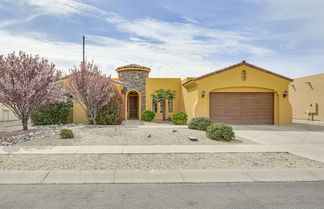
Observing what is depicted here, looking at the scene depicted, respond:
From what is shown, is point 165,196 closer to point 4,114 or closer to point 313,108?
point 4,114

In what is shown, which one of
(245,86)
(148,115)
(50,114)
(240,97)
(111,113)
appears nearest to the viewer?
(50,114)

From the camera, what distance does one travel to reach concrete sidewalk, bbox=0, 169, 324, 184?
4711 millimetres

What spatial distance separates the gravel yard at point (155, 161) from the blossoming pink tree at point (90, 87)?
7.07 m

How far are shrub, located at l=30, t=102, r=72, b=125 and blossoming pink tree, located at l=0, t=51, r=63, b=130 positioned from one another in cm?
292

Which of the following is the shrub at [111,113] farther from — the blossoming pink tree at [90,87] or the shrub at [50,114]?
the shrub at [50,114]

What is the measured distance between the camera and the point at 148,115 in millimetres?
18406

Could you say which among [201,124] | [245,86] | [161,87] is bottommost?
[201,124]

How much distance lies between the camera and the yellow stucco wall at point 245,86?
1517 cm

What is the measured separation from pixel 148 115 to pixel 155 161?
12355 mm

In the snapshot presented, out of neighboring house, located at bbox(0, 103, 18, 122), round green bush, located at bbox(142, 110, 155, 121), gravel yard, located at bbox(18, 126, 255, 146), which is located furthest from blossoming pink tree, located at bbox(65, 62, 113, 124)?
neighboring house, located at bbox(0, 103, 18, 122)

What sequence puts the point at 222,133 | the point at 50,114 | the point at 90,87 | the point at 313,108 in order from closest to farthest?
the point at 222,133, the point at 90,87, the point at 50,114, the point at 313,108

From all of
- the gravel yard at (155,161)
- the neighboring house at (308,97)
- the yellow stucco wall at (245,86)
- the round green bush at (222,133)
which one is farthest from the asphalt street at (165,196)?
the neighboring house at (308,97)

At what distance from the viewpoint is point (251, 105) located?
52.3 ft

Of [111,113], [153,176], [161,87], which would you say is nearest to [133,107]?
[161,87]
